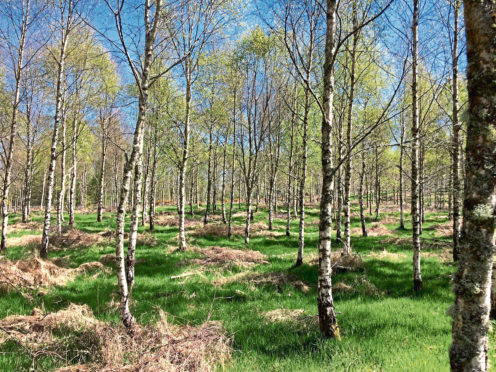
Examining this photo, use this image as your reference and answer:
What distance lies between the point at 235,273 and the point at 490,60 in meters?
8.40

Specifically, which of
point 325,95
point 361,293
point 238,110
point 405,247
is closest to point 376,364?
point 361,293

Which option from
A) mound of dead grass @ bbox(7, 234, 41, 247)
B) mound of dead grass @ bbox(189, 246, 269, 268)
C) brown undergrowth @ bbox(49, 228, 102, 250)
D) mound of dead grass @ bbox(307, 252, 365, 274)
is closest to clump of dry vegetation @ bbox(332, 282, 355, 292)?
mound of dead grass @ bbox(307, 252, 365, 274)

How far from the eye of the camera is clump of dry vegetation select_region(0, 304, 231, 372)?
328cm

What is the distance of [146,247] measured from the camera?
1280 cm

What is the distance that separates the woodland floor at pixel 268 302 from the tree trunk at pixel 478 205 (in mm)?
1730

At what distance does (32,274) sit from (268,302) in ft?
21.7

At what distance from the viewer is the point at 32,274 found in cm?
729

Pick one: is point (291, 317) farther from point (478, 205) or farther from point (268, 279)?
point (478, 205)

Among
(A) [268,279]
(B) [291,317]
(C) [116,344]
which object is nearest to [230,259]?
(A) [268,279]

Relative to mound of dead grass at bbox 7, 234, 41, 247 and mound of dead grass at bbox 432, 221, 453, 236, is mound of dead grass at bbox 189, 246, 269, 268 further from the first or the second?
mound of dead grass at bbox 432, 221, 453, 236

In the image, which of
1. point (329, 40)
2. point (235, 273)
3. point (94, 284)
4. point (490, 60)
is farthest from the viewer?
point (235, 273)

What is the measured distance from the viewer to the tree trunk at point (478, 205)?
6.07 feet

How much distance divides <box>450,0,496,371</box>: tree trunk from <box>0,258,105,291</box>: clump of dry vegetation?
28.3 feet

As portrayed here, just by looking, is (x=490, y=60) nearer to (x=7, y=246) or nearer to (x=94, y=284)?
(x=94, y=284)
